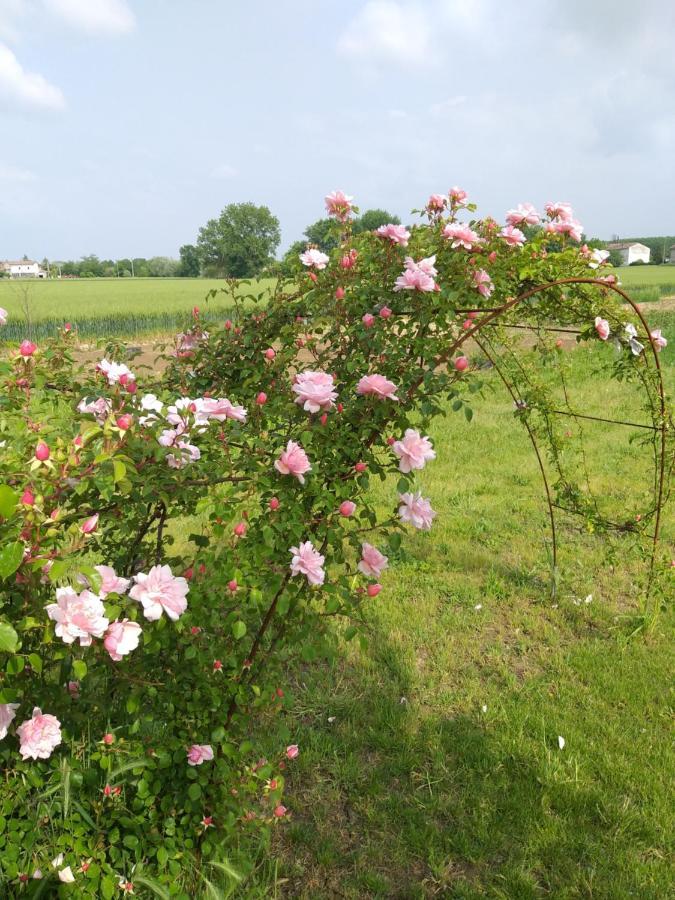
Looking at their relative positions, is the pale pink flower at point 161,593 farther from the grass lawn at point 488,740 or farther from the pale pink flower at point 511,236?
the pale pink flower at point 511,236

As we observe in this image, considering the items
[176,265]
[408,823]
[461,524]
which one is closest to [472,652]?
[408,823]

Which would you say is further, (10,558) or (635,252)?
(635,252)

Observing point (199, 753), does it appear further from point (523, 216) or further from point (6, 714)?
point (523, 216)

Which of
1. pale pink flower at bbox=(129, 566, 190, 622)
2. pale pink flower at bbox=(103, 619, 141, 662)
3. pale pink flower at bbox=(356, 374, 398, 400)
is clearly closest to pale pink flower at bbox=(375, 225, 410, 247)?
pale pink flower at bbox=(356, 374, 398, 400)

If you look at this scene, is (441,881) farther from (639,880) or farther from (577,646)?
(577,646)

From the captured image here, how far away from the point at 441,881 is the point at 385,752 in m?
0.55

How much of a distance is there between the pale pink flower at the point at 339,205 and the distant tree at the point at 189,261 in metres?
54.1

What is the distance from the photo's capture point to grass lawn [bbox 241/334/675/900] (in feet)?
6.07

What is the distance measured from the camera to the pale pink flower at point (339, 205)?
195cm

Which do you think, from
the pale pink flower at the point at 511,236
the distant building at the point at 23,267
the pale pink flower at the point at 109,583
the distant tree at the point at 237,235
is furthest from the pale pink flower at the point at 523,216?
the distant building at the point at 23,267

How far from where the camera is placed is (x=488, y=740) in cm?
235

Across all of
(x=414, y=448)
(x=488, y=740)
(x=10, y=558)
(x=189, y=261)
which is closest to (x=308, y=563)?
(x=414, y=448)

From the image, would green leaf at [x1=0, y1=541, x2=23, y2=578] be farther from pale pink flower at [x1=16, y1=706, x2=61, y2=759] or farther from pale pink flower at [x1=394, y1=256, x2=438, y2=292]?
pale pink flower at [x1=394, y1=256, x2=438, y2=292]

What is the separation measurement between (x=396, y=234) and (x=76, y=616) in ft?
4.26
